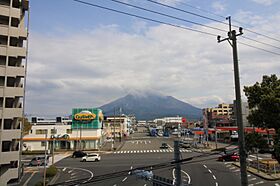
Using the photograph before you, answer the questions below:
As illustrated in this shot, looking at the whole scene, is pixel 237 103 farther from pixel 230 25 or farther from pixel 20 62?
pixel 20 62

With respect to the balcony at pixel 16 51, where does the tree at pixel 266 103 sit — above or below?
below

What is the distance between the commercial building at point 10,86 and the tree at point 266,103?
23464 mm

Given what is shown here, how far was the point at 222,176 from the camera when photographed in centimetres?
2938

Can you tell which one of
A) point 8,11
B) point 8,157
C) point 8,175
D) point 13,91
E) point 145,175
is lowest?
point 8,175

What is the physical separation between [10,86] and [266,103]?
85.7 feet

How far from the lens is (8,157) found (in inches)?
1073

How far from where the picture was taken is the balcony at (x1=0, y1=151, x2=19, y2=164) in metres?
26.8

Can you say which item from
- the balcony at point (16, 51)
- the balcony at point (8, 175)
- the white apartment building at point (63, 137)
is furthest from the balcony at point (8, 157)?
the white apartment building at point (63, 137)

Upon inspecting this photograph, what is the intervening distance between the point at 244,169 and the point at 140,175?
6.19 m

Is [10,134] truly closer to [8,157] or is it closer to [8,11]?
[8,157]

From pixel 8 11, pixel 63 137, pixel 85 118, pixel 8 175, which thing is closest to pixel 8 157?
pixel 8 175

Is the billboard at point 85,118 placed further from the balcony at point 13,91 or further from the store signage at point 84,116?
the balcony at point 13,91

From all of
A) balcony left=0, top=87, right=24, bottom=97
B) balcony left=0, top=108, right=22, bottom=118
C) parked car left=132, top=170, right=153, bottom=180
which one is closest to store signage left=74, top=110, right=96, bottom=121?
balcony left=0, top=87, right=24, bottom=97

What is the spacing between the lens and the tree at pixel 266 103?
17516 millimetres
